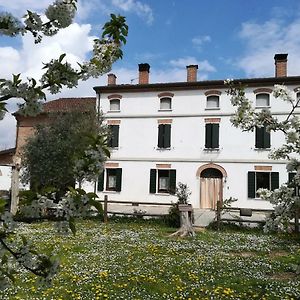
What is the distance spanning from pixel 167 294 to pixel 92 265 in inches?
99.9

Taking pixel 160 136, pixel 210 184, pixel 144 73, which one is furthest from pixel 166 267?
pixel 144 73

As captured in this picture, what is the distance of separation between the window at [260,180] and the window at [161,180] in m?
4.99

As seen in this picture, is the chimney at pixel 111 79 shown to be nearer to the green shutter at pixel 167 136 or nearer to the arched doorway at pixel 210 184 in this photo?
the green shutter at pixel 167 136

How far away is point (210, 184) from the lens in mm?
23844

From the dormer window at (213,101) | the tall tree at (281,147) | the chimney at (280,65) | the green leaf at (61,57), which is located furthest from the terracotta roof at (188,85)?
the green leaf at (61,57)

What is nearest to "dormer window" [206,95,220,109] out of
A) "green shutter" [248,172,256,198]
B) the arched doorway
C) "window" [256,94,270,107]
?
"window" [256,94,270,107]

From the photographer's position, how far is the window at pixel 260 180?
22.6 meters

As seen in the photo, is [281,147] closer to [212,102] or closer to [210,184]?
[210,184]

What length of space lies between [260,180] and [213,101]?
19.7ft

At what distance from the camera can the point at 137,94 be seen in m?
25.5

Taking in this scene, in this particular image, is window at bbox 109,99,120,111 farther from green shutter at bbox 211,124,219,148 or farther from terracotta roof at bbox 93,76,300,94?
green shutter at bbox 211,124,219,148

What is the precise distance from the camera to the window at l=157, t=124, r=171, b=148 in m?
24.6

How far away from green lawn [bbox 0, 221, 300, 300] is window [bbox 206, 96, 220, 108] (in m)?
12.3

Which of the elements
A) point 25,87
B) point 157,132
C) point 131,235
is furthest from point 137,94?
point 25,87
